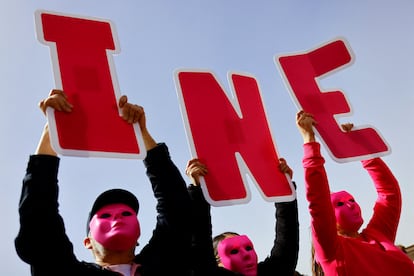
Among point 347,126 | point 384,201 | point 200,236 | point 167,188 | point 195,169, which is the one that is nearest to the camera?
point 167,188

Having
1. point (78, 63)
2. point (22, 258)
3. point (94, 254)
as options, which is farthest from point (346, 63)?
point (22, 258)

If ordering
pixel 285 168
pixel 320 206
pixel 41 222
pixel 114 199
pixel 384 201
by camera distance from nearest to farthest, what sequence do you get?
pixel 41 222 → pixel 114 199 → pixel 320 206 → pixel 285 168 → pixel 384 201

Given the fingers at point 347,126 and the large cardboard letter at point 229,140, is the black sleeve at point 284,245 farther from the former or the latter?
the fingers at point 347,126

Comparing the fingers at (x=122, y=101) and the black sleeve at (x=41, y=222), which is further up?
the fingers at (x=122, y=101)

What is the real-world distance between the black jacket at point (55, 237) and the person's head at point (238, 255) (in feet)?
2.60

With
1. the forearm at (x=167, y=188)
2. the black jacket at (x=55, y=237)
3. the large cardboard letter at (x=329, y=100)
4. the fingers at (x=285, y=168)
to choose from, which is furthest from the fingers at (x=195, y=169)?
the large cardboard letter at (x=329, y=100)

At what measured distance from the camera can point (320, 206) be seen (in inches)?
153

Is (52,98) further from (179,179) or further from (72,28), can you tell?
(179,179)

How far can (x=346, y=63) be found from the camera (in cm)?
453

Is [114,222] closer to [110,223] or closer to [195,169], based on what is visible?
[110,223]

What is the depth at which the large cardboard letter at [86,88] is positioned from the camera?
3.07 meters

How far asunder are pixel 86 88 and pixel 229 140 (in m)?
1.17

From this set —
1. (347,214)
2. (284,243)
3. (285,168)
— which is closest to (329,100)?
(285,168)

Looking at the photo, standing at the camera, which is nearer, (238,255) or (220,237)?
(238,255)
